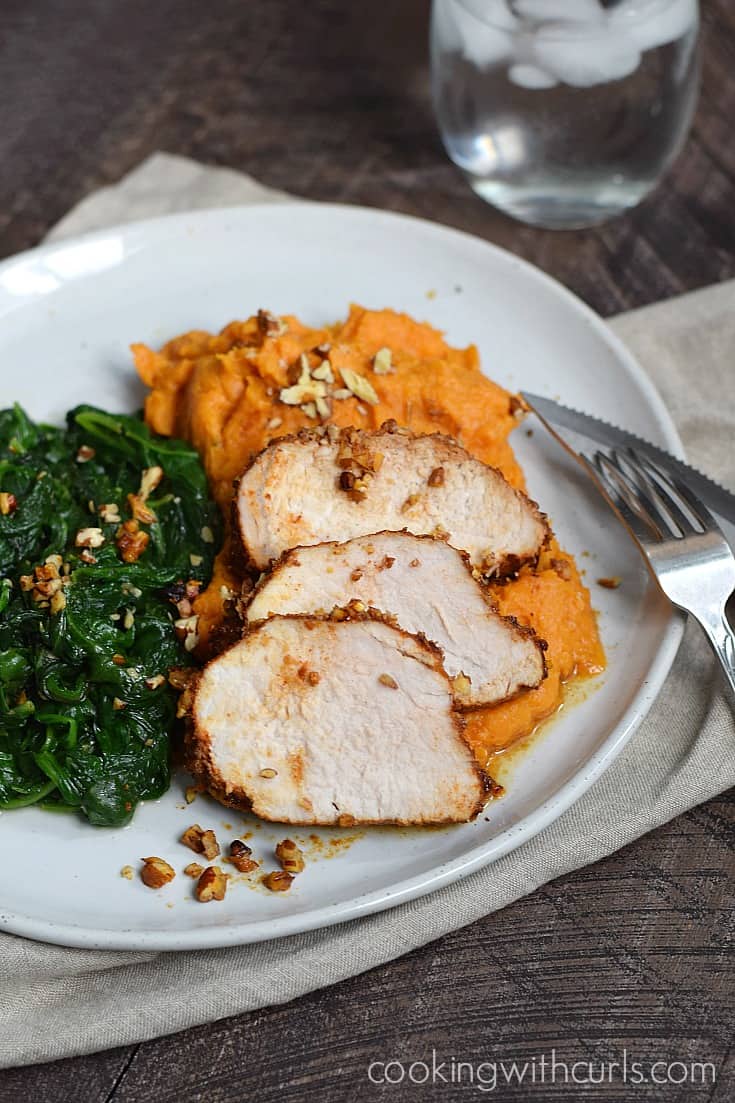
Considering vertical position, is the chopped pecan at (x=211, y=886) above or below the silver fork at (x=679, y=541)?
below

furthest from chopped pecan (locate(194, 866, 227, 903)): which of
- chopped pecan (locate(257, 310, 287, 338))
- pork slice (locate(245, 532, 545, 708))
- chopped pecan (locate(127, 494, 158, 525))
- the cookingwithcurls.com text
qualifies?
chopped pecan (locate(257, 310, 287, 338))

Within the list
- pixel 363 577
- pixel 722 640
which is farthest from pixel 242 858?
pixel 722 640

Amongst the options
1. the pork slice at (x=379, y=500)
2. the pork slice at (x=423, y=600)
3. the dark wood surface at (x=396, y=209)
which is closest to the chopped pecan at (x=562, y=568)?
the pork slice at (x=379, y=500)

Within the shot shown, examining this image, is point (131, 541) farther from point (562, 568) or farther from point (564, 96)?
point (564, 96)

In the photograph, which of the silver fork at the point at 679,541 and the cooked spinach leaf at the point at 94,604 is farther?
the silver fork at the point at 679,541

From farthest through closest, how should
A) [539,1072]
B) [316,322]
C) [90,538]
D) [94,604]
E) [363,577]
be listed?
1. [316,322]
2. [90,538]
3. [94,604]
4. [363,577]
5. [539,1072]

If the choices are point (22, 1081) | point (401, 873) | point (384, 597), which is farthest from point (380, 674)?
point (22, 1081)

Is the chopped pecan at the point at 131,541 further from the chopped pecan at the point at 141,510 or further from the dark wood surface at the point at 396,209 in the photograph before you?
the dark wood surface at the point at 396,209
